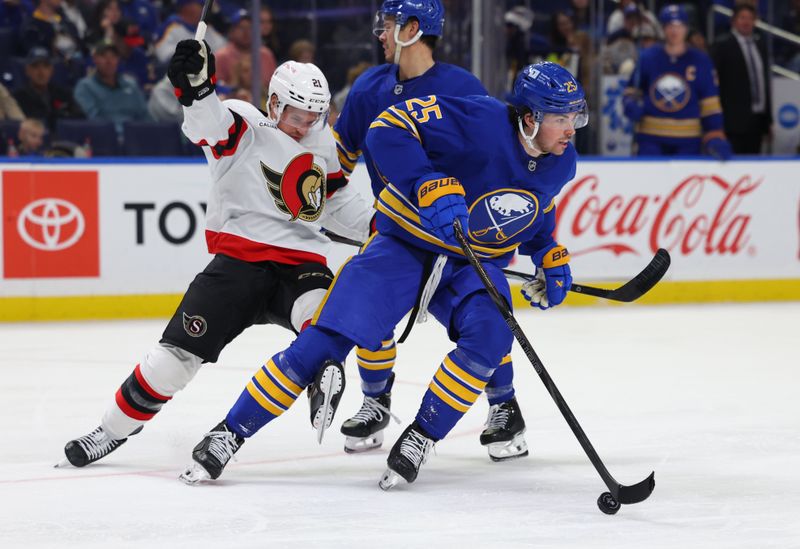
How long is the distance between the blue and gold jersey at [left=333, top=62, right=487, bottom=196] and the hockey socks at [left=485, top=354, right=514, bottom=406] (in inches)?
23.8

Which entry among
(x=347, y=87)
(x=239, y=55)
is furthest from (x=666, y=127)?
(x=239, y=55)

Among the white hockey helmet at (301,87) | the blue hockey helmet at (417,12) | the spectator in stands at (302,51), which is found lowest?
the spectator in stands at (302,51)

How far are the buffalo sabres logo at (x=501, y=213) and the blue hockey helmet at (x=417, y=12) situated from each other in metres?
0.78

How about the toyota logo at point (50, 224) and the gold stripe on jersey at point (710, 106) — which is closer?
the toyota logo at point (50, 224)

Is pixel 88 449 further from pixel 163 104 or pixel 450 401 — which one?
pixel 163 104

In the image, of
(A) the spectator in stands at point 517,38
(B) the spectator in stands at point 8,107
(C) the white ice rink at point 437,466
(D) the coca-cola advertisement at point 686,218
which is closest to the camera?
(C) the white ice rink at point 437,466

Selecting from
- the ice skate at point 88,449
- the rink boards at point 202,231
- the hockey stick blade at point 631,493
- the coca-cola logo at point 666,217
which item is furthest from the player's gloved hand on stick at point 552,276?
the coca-cola logo at point 666,217

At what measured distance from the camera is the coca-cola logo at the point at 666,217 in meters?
7.43

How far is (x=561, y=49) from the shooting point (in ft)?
26.6

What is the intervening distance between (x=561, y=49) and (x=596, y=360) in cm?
303

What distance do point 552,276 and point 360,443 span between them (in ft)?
2.35

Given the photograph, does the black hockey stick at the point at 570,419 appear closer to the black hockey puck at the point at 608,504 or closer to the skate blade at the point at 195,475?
the black hockey puck at the point at 608,504

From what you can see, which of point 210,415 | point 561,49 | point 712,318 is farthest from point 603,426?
point 561,49

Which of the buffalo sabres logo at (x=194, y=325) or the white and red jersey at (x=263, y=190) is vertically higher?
the white and red jersey at (x=263, y=190)
